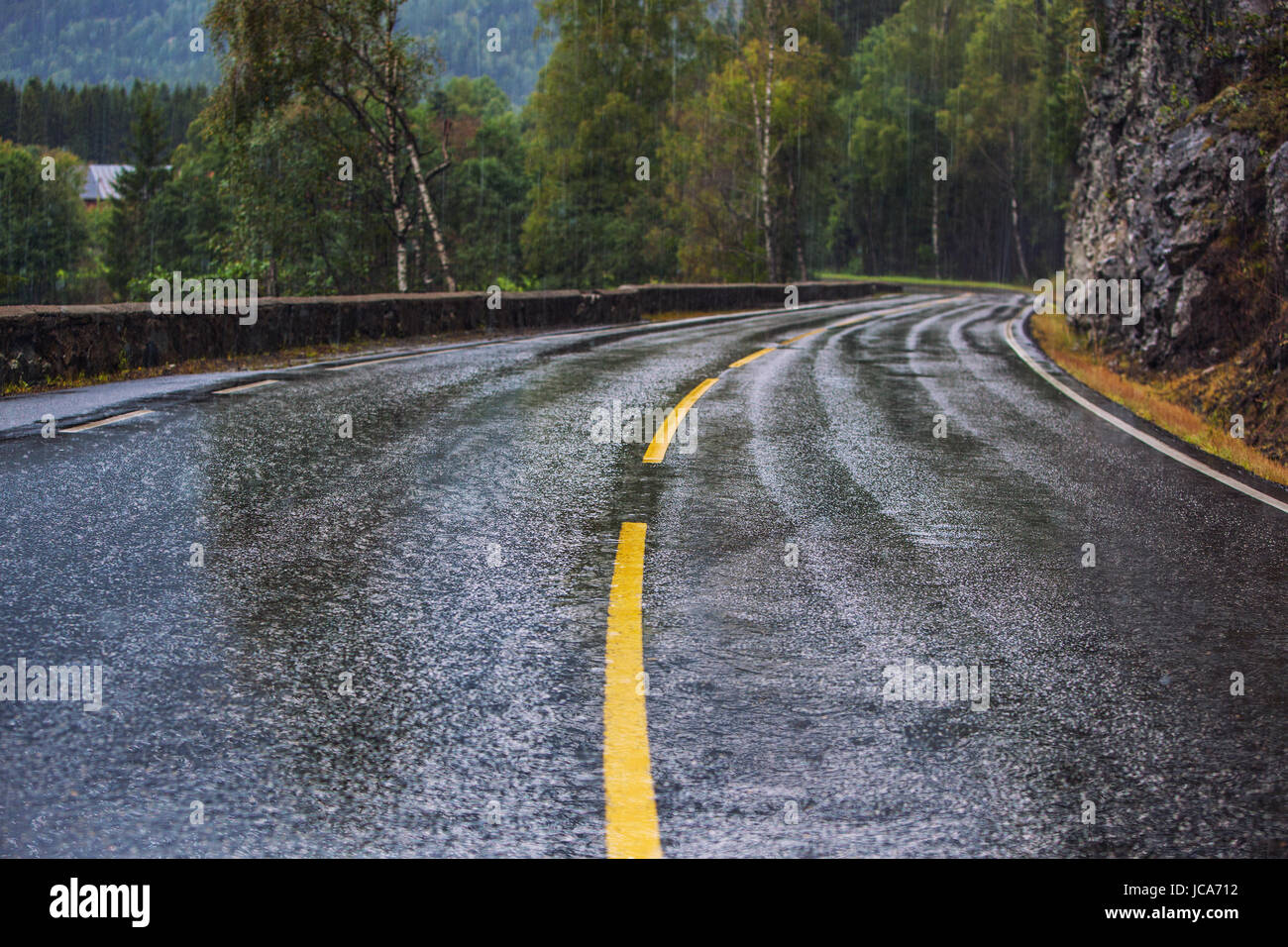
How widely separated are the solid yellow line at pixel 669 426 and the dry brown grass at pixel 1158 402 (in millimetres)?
4661

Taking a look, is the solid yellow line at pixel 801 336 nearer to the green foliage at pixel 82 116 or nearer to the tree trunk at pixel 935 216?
the tree trunk at pixel 935 216

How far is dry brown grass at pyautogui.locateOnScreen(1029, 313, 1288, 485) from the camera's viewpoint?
416 inches

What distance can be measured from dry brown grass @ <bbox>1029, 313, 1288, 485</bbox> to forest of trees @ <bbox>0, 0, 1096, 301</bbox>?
1406 centimetres

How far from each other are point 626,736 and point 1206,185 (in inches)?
630

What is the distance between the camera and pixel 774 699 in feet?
13.8

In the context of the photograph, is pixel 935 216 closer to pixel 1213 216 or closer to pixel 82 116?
pixel 1213 216

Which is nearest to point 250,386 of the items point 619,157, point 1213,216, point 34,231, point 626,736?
point 626,736

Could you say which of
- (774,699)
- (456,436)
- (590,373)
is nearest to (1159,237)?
(590,373)

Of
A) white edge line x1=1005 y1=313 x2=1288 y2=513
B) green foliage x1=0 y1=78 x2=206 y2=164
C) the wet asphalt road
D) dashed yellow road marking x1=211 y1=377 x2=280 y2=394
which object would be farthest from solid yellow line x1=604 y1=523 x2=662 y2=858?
green foliage x1=0 y1=78 x2=206 y2=164

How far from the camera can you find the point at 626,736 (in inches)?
151

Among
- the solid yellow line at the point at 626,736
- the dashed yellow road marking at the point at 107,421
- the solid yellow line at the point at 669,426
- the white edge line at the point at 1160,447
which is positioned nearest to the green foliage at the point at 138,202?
the white edge line at the point at 1160,447

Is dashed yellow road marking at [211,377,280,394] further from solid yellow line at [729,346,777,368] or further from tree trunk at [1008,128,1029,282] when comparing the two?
tree trunk at [1008,128,1029,282]
